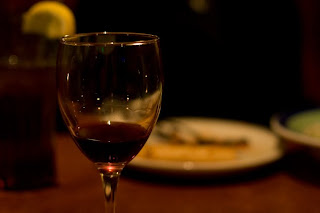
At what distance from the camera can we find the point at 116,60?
61cm

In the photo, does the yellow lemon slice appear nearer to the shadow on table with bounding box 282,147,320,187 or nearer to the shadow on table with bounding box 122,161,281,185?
the shadow on table with bounding box 122,161,281,185

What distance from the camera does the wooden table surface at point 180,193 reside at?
2.87 feet

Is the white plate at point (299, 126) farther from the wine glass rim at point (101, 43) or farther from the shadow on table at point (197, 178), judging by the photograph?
the wine glass rim at point (101, 43)

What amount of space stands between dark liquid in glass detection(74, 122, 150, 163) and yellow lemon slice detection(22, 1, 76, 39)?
30cm

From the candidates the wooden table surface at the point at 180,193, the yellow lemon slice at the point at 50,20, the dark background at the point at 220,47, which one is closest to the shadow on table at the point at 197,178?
the wooden table surface at the point at 180,193

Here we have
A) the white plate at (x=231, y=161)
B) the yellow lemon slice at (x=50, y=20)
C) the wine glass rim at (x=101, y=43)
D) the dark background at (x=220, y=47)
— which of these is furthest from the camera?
the dark background at (x=220, y=47)

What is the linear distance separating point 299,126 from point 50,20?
25.1 inches

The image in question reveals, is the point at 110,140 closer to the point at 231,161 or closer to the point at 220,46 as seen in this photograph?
the point at 231,161

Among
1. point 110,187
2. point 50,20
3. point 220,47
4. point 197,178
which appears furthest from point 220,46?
point 110,187

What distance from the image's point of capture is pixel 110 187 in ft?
2.12

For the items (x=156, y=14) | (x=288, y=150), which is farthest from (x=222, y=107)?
(x=288, y=150)

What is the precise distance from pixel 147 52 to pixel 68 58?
0.09 m

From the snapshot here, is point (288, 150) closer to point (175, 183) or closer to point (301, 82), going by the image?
point (175, 183)

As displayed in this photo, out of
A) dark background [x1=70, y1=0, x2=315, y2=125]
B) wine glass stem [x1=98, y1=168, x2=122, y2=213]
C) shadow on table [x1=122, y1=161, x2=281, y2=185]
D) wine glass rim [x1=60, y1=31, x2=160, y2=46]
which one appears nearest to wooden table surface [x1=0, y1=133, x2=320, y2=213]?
shadow on table [x1=122, y1=161, x2=281, y2=185]
